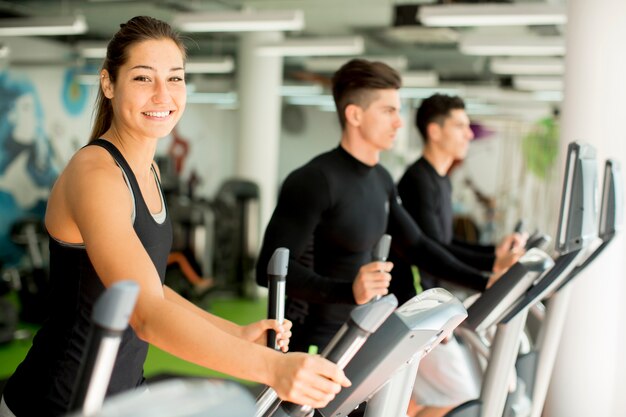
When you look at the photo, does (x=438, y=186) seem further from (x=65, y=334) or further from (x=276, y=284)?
(x=65, y=334)

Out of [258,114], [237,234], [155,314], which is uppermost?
[155,314]

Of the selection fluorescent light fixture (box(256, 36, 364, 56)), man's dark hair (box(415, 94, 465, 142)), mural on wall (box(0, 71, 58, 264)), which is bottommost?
mural on wall (box(0, 71, 58, 264))

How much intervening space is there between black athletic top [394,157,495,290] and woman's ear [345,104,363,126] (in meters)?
0.76

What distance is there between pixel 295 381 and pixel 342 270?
1478 mm

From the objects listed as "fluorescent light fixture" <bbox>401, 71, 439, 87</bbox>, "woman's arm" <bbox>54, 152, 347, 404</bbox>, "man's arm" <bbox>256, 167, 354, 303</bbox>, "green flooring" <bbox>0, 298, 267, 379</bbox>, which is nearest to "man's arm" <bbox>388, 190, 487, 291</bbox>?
"man's arm" <bbox>256, 167, 354, 303</bbox>

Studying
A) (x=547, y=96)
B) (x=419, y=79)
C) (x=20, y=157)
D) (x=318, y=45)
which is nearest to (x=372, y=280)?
(x=318, y=45)

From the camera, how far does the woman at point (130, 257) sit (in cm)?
125

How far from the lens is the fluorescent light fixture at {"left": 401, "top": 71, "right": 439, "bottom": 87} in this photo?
453 inches

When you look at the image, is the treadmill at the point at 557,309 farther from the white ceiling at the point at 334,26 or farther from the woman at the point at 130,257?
the white ceiling at the point at 334,26

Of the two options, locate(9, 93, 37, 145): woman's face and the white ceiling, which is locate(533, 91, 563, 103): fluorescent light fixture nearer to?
the white ceiling

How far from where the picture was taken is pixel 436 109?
3916 millimetres

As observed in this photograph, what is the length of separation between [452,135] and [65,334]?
2.59 metres

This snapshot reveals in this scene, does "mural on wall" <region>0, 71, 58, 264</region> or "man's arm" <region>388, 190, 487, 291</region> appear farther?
"mural on wall" <region>0, 71, 58, 264</region>

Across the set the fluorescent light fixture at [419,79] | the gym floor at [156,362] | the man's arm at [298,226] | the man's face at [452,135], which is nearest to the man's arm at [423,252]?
the man's arm at [298,226]
